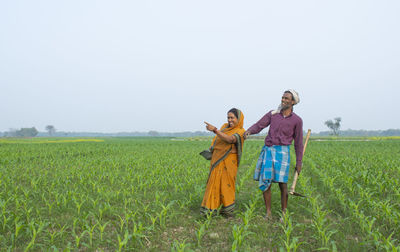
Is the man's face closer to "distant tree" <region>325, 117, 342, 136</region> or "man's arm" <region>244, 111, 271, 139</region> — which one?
"man's arm" <region>244, 111, 271, 139</region>

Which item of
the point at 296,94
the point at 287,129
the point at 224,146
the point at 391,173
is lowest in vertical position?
the point at 391,173

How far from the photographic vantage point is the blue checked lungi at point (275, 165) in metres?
3.69

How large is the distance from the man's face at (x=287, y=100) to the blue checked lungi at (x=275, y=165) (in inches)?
24.3

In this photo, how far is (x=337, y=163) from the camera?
10.3 meters

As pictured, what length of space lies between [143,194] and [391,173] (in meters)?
8.14

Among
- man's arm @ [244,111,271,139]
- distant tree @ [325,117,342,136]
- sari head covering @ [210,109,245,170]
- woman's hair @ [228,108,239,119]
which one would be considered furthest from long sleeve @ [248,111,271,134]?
distant tree @ [325,117,342,136]

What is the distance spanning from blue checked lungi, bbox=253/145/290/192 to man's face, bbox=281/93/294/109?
0.62 metres

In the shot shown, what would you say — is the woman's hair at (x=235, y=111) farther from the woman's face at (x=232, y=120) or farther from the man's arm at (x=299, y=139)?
Answer: the man's arm at (x=299, y=139)

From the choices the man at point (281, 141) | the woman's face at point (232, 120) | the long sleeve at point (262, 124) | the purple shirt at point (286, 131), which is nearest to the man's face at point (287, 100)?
the man at point (281, 141)

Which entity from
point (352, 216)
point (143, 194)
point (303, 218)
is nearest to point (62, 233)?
point (143, 194)

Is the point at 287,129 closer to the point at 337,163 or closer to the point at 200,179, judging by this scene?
the point at 200,179

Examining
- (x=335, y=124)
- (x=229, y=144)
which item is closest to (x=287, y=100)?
(x=229, y=144)

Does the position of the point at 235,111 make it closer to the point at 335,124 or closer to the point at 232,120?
the point at 232,120

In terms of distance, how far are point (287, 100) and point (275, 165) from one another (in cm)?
99
